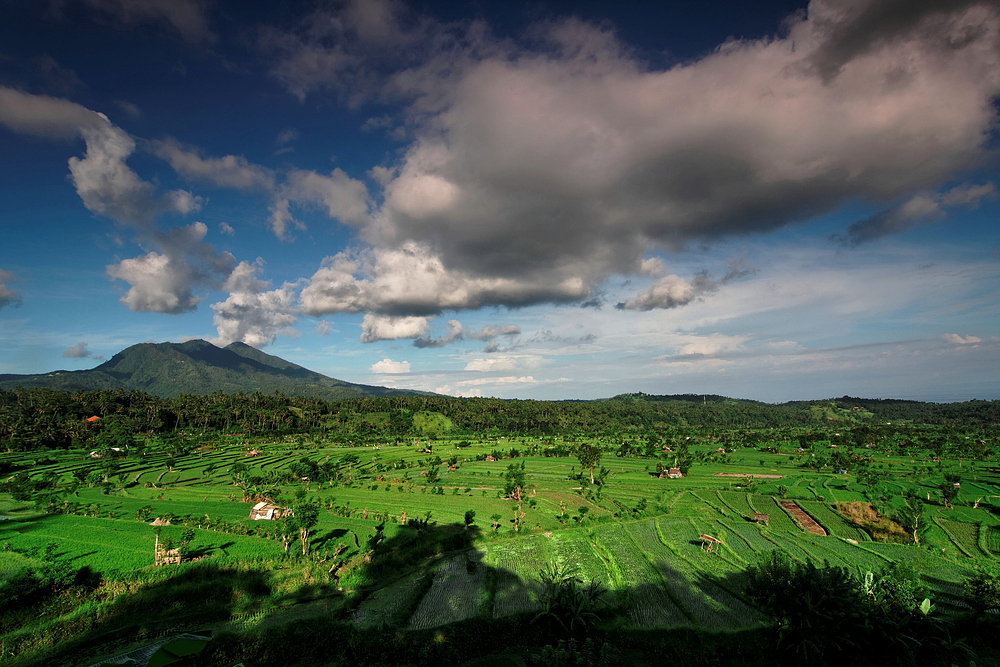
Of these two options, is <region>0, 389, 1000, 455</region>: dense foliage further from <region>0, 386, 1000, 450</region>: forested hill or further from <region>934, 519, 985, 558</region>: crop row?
<region>934, 519, 985, 558</region>: crop row

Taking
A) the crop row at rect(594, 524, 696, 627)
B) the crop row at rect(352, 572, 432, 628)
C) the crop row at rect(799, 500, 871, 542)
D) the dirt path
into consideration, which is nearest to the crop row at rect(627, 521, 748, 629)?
the crop row at rect(594, 524, 696, 627)

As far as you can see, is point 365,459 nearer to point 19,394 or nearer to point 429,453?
point 429,453

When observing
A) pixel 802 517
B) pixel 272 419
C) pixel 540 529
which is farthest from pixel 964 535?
pixel 272 419

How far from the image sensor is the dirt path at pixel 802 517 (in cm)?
3988

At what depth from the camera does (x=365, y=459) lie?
87.2 metres

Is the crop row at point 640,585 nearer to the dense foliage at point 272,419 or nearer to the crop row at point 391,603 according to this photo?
the crop row at point 391,603

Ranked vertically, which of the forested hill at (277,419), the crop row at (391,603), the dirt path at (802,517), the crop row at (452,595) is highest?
the forested hill at (277,419)

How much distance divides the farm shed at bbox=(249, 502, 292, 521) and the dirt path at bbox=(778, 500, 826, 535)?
4975 cm

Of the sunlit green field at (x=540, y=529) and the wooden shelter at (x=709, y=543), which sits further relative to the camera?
the wooden shelter at (x=709, y=543)

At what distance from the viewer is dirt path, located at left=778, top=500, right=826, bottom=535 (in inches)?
1570

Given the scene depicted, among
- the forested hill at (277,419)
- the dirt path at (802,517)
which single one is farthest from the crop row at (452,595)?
the forested hill at (277,419)

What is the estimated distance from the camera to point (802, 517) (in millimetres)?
43406

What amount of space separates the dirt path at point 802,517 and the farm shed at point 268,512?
4975 cm

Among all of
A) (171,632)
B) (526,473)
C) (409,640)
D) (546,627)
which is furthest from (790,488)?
(171,632)
